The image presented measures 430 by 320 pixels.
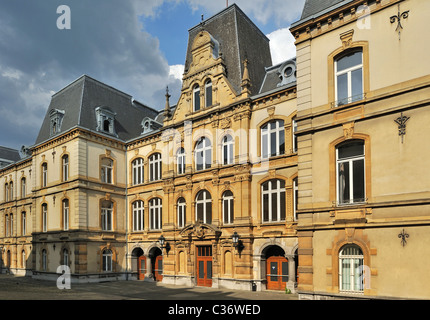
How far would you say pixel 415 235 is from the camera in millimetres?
12930

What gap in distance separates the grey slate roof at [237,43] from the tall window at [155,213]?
1132cm

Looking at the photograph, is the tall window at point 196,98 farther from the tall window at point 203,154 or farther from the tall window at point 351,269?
the tall window at point 351,269

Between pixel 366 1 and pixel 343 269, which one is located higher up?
pixel 366 1

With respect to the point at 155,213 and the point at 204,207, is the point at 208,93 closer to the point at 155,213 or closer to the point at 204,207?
the point at 204,207

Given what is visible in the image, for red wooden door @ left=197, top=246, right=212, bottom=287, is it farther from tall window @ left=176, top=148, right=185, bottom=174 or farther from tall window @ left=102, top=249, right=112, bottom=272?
tall window @ left=102, top=249, right=112, bottom=272

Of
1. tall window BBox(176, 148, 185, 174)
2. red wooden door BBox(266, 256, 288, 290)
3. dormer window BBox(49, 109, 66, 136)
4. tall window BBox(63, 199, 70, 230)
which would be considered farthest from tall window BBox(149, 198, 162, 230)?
dormer window BBox(49, 109, 66, 136)

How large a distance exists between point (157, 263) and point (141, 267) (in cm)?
202

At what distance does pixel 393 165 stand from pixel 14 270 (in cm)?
4083

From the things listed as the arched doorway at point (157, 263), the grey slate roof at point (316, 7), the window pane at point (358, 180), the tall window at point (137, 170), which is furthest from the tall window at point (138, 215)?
the window pane at point (358, 180)

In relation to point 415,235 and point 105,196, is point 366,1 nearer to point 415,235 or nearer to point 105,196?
point 415,235

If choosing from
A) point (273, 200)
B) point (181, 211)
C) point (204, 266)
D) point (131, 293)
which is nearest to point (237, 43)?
point (273, 200)

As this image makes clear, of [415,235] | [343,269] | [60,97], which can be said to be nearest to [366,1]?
[415,235]

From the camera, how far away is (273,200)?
22.8m

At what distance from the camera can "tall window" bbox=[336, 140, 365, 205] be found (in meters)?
14.7
